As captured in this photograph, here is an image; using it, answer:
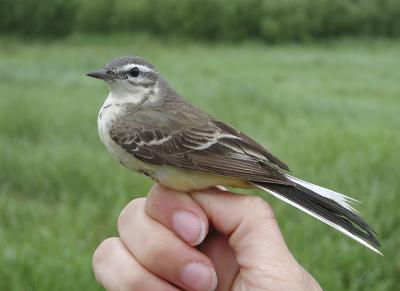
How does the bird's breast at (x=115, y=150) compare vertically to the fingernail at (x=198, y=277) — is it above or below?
above

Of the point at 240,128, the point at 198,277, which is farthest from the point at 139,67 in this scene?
the point at 240,128

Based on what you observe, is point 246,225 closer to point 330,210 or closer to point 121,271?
point 330,210

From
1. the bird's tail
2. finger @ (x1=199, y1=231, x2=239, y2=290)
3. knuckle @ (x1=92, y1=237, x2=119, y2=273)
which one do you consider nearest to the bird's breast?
knuckle @ (x1=92, y1=237, x2=119, y2=273)

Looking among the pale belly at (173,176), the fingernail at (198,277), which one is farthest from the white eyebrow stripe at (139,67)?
the fingernail at (198,277)

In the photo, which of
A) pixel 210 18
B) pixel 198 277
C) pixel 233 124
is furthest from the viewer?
pixel 210 18

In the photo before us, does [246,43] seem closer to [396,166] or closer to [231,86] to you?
[231,86]

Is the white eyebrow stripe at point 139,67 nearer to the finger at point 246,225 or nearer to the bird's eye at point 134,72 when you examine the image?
the bird's eye at point 134,72
